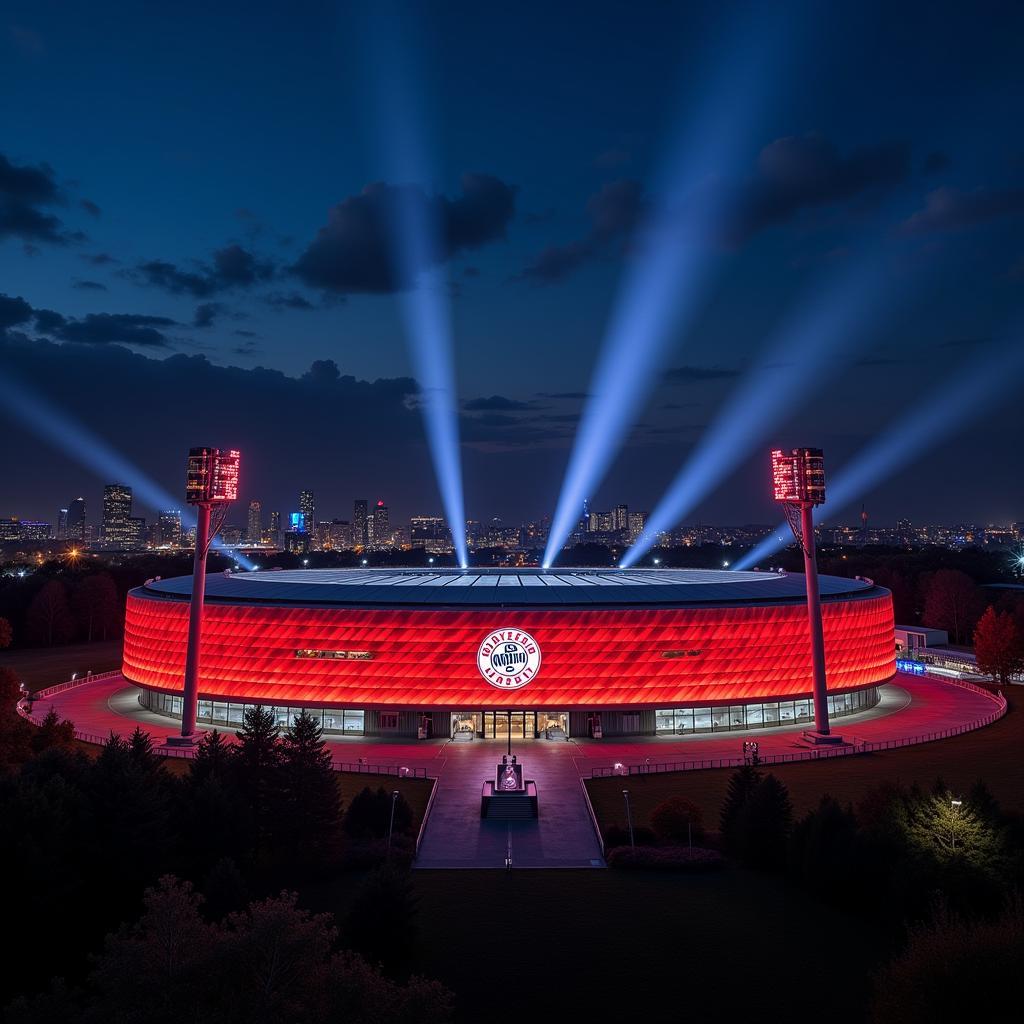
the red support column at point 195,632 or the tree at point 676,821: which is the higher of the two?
the red support column at point 195,632

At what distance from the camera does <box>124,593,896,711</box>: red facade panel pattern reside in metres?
55.1

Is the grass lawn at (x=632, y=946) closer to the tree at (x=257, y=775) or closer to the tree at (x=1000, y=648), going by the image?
the tree at (x=257, y=775)

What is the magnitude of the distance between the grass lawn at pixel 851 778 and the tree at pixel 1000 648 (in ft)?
68.8

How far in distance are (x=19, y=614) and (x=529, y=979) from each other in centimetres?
11030

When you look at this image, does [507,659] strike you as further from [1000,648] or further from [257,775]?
[1000,648]

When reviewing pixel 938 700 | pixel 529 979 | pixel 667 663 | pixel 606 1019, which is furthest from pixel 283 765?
pixel 938 700

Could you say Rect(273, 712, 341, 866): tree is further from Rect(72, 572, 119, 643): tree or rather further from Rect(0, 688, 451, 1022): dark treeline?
Rect(72, 572, 119, 643): tree

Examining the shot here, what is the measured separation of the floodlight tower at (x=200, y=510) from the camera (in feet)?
179

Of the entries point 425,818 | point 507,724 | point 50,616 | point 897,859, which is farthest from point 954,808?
point 50,616

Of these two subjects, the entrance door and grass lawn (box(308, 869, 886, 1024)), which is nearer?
grass lawn (box(308, 869, 886, 1024))

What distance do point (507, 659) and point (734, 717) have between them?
18584 millimetres

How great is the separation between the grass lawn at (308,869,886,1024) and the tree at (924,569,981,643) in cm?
8943

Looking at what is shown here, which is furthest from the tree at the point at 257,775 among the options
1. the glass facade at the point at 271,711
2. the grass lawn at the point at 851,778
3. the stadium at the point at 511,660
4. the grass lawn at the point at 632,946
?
the stadium at the point at 511,660

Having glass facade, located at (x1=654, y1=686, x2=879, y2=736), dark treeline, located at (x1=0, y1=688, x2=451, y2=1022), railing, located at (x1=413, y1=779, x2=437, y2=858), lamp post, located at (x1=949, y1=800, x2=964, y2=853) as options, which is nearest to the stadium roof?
glass facade, located at (x1=654, y1=686, x2=879, y2=736)
